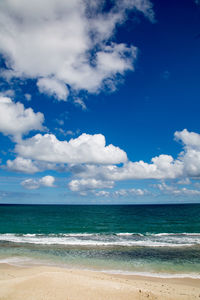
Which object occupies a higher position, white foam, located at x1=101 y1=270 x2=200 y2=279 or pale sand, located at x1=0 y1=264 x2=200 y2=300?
pale sand, located at x1=0 y1=264 x2=200 y2=300

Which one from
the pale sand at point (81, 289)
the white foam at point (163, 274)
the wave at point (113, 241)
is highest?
the pale sand at point (81, 289)

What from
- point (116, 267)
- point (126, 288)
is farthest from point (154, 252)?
point (126, 288)

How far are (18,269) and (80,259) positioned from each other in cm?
626

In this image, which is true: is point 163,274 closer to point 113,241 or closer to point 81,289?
point 81,289

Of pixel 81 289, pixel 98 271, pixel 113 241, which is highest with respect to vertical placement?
pixel 81 289

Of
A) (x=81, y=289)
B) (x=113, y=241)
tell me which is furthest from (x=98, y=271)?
(x=113, y=241)

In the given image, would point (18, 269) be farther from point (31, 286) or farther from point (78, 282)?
point (78, 282)

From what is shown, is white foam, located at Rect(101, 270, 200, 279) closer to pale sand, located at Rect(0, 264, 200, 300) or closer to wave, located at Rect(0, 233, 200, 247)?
pale sand, located at Rect(0, 264, 200, 300)

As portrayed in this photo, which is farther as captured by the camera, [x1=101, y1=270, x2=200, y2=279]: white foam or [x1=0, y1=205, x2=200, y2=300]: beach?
[x1=101, y1=270, x2=200, y2=279]: white foam

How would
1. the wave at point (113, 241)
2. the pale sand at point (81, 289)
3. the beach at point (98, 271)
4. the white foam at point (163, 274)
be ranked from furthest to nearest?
the wave at point (113, 241) → the white foam at point (163, 274) → the beach at point (98, 271) → the pale sand at point (81, 289)

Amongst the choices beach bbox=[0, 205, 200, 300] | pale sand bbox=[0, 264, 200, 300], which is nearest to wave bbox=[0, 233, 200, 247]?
beach bbox=[0, 205, 200, 300]

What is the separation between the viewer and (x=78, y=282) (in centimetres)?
1273

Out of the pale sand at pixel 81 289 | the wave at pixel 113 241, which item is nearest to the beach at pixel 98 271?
the pale sand at pixel 81 289

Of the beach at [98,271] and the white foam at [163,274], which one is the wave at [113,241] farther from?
the white foam at [163,274]
